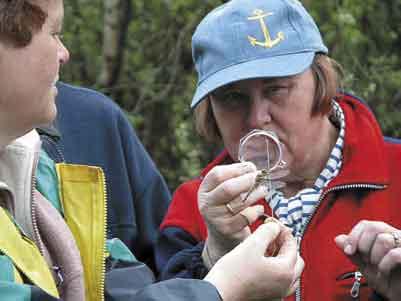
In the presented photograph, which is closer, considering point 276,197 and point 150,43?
point 276,197

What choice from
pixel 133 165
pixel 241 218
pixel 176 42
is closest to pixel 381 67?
pixel 176 42

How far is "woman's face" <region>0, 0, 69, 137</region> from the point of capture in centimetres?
267

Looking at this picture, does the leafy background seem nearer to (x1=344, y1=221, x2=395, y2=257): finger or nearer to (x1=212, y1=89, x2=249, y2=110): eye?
(x1=212, y1=89, x2=249, y2=110): eye

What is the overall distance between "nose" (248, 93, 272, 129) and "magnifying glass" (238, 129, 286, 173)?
0.08 feet

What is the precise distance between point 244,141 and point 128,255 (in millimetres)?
495

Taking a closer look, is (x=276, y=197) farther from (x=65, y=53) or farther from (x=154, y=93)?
(x=154, y=93)

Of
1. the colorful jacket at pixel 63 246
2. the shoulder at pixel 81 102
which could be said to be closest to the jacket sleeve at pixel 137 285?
the colorful jacket at pixel 63 246

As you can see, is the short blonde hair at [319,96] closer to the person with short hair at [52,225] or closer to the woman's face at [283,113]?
the woman's face at [283,113]

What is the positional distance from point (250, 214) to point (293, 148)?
33 centimetres

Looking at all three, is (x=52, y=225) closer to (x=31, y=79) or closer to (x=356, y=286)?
(x=31, y=79)

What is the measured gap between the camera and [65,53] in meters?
2.93

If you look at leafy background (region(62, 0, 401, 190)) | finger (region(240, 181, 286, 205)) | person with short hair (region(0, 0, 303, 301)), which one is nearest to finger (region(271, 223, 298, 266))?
person with short hair (region(0, 0, 303, 301))

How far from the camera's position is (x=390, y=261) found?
3.03 metres

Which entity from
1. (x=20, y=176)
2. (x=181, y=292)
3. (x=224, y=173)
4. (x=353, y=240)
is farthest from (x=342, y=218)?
(x=20, y=176)
